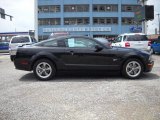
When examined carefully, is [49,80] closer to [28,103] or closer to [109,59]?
[109,59]

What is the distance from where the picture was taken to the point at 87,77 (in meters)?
10.5

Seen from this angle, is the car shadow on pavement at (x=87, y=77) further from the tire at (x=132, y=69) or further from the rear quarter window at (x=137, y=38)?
the rear quarter window at (x=137, y=38)

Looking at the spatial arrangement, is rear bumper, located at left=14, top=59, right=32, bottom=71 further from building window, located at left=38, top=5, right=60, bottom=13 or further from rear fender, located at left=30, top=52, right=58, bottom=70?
building window, located at left=38, top=5, right=60, bottom=13

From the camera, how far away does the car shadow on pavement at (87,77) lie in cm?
999

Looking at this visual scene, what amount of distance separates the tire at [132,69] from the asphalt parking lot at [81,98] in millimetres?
238

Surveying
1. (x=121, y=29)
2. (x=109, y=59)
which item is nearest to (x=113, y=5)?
Answer: (x=121, y=29)

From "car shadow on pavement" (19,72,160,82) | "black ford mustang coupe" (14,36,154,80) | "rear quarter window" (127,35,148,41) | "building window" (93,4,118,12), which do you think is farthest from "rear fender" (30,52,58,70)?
"building window" (93,4,118,12)

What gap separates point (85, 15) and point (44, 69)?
65.0m

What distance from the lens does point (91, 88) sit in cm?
839

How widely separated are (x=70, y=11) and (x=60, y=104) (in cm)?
6896

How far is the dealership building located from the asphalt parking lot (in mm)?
64233

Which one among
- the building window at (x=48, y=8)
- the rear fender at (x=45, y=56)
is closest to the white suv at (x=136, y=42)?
the rear fender at (x=45, y=56)

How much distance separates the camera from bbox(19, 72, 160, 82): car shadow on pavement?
999 centimetres

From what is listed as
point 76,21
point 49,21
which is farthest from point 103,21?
point 49,21
